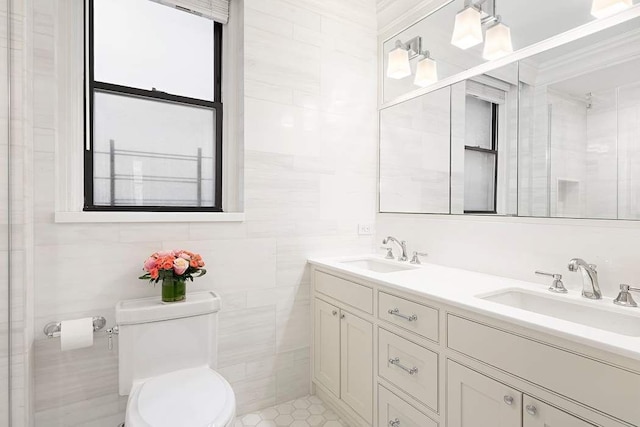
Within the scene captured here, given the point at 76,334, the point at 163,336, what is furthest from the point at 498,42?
the point at 76,334

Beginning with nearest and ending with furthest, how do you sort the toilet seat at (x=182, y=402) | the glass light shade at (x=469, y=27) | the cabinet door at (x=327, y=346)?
1. the toilet seat at (x=182, y=402)
2. the glass light shade at (x=469, y=27)
3. the cabinet door at (x=327, y=346)

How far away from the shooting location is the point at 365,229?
2412 mm

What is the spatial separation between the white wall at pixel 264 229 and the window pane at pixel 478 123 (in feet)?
2.37

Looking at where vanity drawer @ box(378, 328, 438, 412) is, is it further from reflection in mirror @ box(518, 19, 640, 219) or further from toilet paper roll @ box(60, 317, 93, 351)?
toilet paper roll @ box(60, 317, 93, 351)

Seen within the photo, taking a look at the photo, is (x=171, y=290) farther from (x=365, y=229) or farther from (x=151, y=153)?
(x=365, y=229)

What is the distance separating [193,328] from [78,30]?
5.27ft

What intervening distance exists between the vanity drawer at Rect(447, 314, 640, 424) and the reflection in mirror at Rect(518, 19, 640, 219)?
2.34ft

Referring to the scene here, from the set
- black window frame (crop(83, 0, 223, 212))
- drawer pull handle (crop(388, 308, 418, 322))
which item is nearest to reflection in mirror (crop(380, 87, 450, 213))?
drawer pull handle (crop(388, 308, 418, 322))

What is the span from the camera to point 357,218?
2.38m

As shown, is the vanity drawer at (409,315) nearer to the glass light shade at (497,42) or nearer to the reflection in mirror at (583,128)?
the reflection in mirror at (583,128)

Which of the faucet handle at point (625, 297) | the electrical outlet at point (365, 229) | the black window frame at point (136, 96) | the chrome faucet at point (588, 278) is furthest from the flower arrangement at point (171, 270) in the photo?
the faucet handle at point (625, 297)

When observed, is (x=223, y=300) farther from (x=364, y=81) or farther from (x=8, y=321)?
(x=364, y=81)

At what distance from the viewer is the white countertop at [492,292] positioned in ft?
2.85

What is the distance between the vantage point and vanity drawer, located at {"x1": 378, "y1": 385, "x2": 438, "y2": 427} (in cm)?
134
